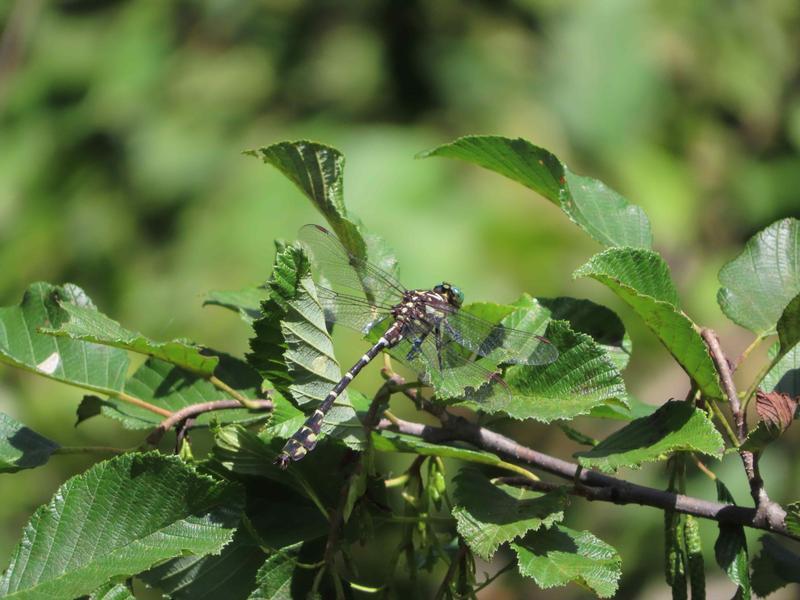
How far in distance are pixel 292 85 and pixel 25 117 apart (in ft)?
3.23

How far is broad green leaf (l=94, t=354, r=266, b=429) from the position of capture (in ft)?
3.26

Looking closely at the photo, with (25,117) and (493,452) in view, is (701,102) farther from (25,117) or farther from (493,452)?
(493,452)

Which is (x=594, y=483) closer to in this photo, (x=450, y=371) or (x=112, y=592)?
(x=450, y=371)

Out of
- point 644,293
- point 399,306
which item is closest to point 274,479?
point 399,306

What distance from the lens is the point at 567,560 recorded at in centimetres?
82

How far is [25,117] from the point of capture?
11.2 feet

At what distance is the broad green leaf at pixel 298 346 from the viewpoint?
775mm

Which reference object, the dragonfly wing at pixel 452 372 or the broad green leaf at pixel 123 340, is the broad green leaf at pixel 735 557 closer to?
the dragonfly wing at pixel 452 372

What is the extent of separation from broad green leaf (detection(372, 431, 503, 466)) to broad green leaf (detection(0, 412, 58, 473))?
32 centimetres

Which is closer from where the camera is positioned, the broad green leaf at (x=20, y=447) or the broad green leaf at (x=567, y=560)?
the broad green leaf at (x=567, y=560)

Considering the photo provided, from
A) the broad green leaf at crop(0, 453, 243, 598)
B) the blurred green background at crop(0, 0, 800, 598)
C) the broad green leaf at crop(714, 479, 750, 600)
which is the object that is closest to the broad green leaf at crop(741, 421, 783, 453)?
the broad green leaf at crop(714, 479, 750, 600)

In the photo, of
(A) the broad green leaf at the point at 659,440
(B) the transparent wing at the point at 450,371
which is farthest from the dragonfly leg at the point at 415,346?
(A) the broad green leaf at the point at 659,440

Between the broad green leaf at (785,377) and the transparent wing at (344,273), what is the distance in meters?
0.40

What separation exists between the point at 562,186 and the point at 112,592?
22.0 inches
